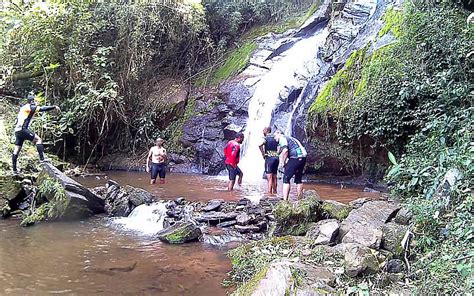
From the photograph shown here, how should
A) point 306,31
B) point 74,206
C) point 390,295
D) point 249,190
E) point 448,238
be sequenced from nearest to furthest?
point 390,295 → point 448,238 → point 74,206 → point 249,190 → point 306,31

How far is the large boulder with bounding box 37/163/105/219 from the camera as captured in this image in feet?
27.5

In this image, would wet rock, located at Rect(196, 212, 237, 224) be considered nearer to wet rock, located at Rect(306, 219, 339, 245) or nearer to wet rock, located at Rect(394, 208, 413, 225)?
wet rock, located at Rect(306, 219, 339, 245)

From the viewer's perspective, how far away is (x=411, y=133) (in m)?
9.43

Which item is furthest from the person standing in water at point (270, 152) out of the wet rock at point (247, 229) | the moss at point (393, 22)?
the moss at point (393, 22)

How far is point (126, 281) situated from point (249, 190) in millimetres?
6125

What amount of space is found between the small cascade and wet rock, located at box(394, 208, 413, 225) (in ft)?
13.6

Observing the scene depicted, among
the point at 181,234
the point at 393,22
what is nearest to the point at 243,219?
the point at 181,234

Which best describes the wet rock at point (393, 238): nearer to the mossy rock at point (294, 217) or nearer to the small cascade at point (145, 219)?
the mossy rock at point (294, 217)

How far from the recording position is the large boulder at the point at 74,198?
8391mm

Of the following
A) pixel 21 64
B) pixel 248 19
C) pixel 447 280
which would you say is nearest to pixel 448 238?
pixel 447 280

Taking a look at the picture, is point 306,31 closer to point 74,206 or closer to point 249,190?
→ point 249,190

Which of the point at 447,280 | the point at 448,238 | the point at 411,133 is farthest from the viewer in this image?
the point at 411,133

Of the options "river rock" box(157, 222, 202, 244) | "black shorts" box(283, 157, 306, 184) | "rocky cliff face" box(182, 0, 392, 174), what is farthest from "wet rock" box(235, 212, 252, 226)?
"rocky cliff face" box(182, 0, 392, 174)

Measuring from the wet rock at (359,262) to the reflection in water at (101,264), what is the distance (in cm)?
148
